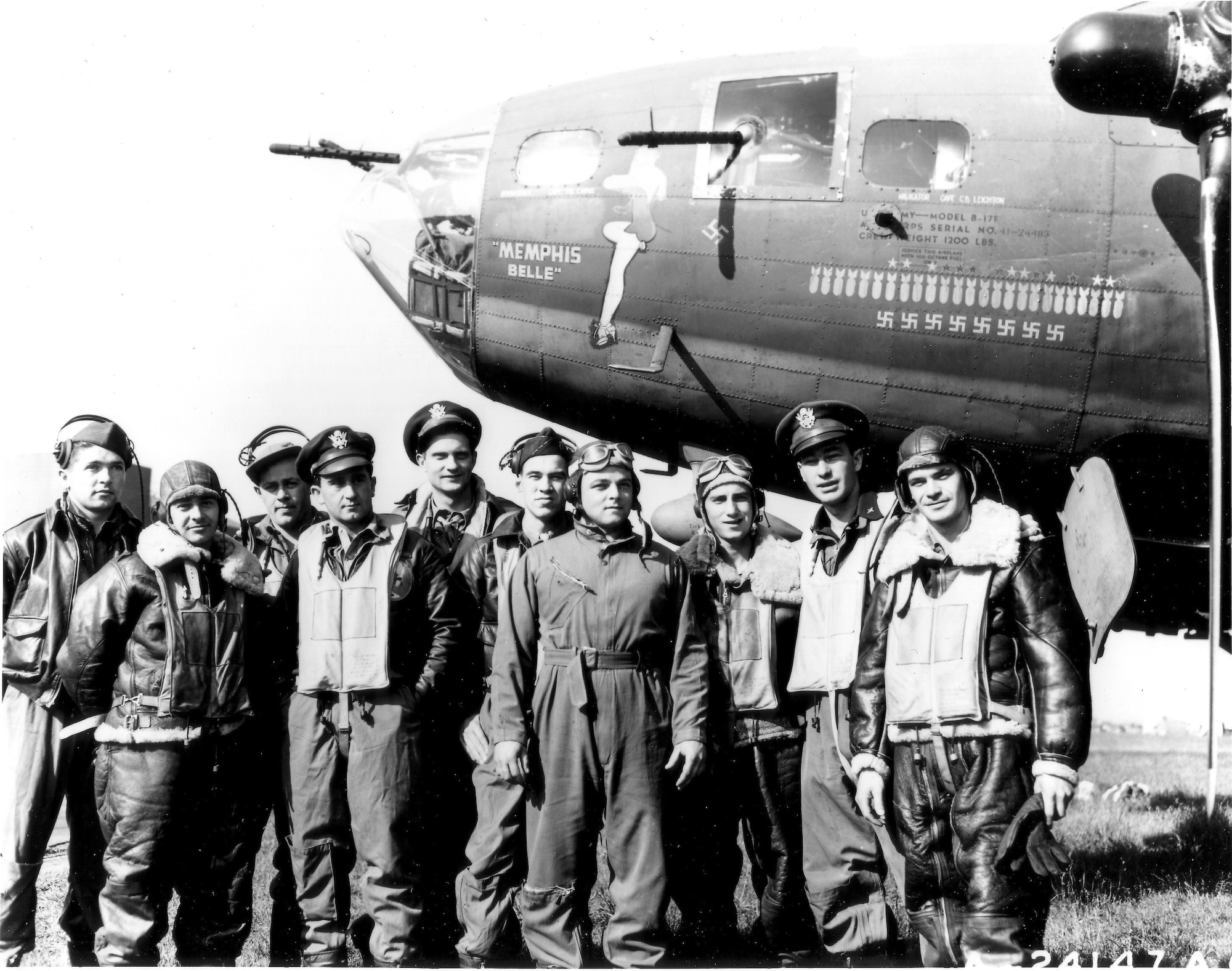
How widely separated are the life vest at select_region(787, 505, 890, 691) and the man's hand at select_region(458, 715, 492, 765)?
4.43ft

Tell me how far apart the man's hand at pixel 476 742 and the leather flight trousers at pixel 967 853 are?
177 centimetres

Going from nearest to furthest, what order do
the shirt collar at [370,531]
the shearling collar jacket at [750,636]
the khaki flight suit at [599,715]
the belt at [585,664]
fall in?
the khaki flight suit at [599,715] < the belt at [585,664] < the shearling collar jacket at [750,636] < the shirt collar at [370,531]

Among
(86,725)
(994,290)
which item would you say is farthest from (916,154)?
(86,725)

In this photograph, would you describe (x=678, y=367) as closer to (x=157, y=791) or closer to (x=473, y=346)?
(x=473, y=346)

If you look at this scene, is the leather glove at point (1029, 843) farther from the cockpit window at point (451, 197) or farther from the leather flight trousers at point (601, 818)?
the cockpit window at point (451, 197)

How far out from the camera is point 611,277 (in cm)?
602

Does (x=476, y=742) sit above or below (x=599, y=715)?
below

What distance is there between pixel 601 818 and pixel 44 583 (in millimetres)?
2951

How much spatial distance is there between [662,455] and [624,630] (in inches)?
81.0

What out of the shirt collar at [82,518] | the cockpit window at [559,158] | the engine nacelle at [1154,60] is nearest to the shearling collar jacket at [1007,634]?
the engine nacelle at [1154,60]

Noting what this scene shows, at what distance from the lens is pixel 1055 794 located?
393 centimetres

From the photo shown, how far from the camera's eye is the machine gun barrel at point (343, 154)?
271 inches

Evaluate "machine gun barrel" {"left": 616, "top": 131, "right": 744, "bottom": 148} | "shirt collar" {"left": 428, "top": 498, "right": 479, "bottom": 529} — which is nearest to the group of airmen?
"shirt collar" {"left": 428, "top": 498, "right": 479, "bottom": 529}

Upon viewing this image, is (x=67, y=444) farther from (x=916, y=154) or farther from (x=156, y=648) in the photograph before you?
(x=916, y=154)
